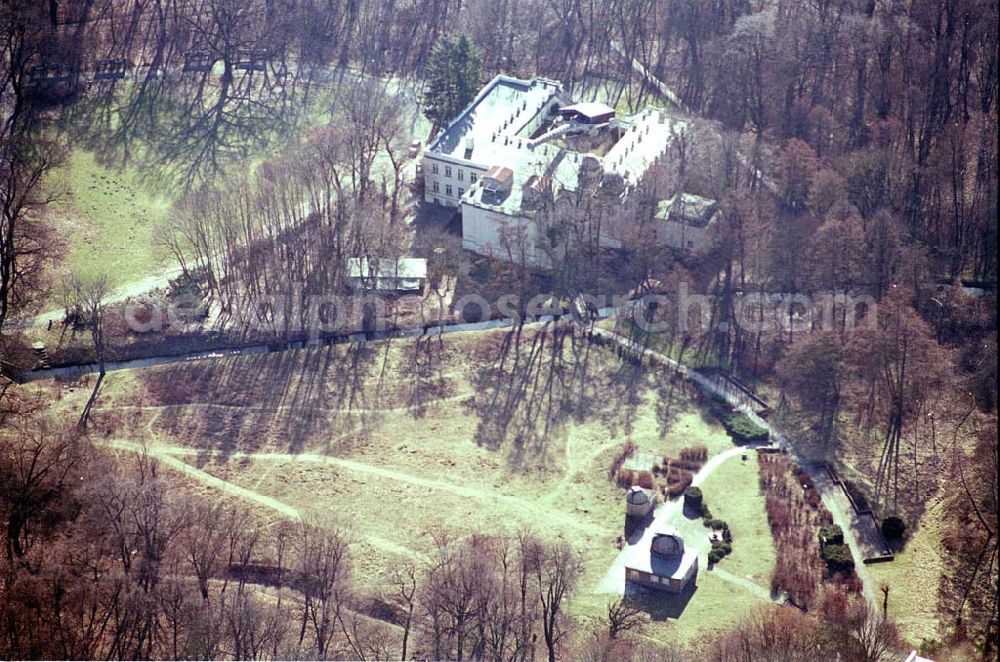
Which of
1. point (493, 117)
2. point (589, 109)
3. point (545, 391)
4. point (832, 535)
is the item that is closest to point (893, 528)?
point (832, 535)

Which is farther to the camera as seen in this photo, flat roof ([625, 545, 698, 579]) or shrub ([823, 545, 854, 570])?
shrub ([823, 545, 854, 570])

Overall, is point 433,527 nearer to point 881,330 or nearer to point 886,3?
point 881,330

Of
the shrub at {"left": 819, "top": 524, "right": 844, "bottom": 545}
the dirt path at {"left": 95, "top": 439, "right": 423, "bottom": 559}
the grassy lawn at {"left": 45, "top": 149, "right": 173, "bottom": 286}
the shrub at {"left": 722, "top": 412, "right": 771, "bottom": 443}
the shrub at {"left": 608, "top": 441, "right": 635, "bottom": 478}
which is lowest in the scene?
the dirt path at {"left": 95, "top": 439, "right": 423, "bottom": 559}

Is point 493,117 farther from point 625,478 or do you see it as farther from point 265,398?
point 625,478

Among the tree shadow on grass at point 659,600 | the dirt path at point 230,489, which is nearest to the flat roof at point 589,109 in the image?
the dirt path at point 230,489

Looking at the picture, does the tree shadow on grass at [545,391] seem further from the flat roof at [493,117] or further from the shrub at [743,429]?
the flat roof at [493,117]

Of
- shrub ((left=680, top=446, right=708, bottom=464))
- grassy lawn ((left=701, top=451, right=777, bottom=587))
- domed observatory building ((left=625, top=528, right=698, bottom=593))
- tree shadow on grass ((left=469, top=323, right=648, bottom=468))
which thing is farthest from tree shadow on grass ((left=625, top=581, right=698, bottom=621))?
tree shadow on grass ((left=469, top=323, right=648, bottom=468))

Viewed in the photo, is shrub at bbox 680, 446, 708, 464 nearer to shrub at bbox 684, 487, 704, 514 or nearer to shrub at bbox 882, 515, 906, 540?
shrub at bbox 684, 487, 704, 514

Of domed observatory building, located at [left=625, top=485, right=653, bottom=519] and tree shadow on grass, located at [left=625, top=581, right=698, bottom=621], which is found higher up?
domed observatory building, located at [left=625, top=485, right=653, bottom=519]
